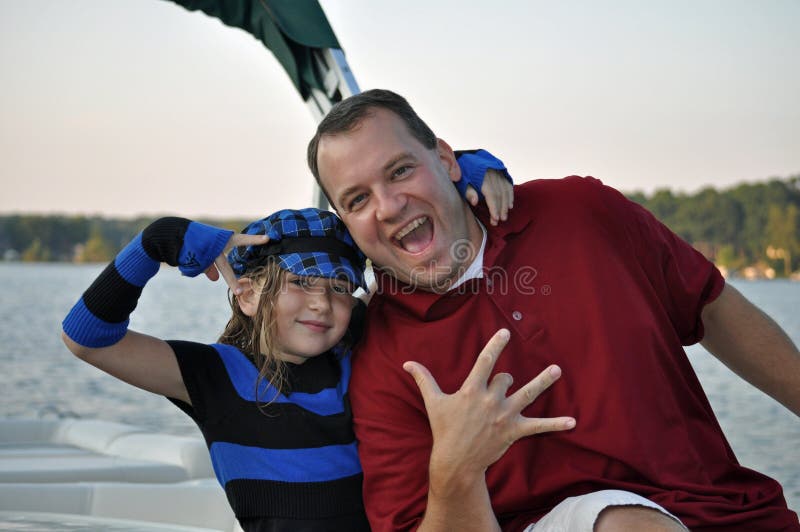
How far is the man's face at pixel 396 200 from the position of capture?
199cm

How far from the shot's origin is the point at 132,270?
6.40 ft

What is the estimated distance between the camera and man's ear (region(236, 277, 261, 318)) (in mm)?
2131

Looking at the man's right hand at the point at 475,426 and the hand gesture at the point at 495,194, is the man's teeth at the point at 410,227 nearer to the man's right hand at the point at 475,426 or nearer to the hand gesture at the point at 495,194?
the hand gesture at the point at 495,194

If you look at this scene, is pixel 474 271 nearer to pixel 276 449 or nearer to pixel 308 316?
pixel 308 316

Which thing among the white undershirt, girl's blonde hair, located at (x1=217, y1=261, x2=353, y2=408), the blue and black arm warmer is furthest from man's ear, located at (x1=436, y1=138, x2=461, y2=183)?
the blue and black arm warmer

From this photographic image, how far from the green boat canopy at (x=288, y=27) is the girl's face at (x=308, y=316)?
1.26m

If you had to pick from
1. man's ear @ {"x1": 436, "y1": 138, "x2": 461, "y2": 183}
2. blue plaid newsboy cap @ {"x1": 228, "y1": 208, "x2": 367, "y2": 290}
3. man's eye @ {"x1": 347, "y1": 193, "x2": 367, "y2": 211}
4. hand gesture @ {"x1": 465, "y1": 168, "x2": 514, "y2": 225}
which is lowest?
blue plaid newsboy cap @ {"x1": 228, "y1": 208, "x2": 367, "y2": 290}

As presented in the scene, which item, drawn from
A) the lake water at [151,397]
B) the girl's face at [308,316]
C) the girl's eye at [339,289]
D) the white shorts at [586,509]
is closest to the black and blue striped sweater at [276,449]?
the girl's face at [308,316]

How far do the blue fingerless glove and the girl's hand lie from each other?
19.1 inches

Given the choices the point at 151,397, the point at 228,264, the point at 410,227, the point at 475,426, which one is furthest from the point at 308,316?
the point at 151,397

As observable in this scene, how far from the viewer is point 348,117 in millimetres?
2041

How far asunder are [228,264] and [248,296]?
12cm

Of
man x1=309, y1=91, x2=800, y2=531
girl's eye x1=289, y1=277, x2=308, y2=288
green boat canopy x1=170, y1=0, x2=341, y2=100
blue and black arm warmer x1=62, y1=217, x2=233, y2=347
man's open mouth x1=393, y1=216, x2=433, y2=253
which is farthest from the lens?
green boat canopy x1=170, y1=0, x2=341, y2=100

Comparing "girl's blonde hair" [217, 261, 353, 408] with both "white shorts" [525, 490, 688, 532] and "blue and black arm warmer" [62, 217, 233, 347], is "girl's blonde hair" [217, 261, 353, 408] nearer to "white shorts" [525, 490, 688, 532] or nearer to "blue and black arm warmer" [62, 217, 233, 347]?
"blue and black arm warmer" [62, 217, 233, 347]
